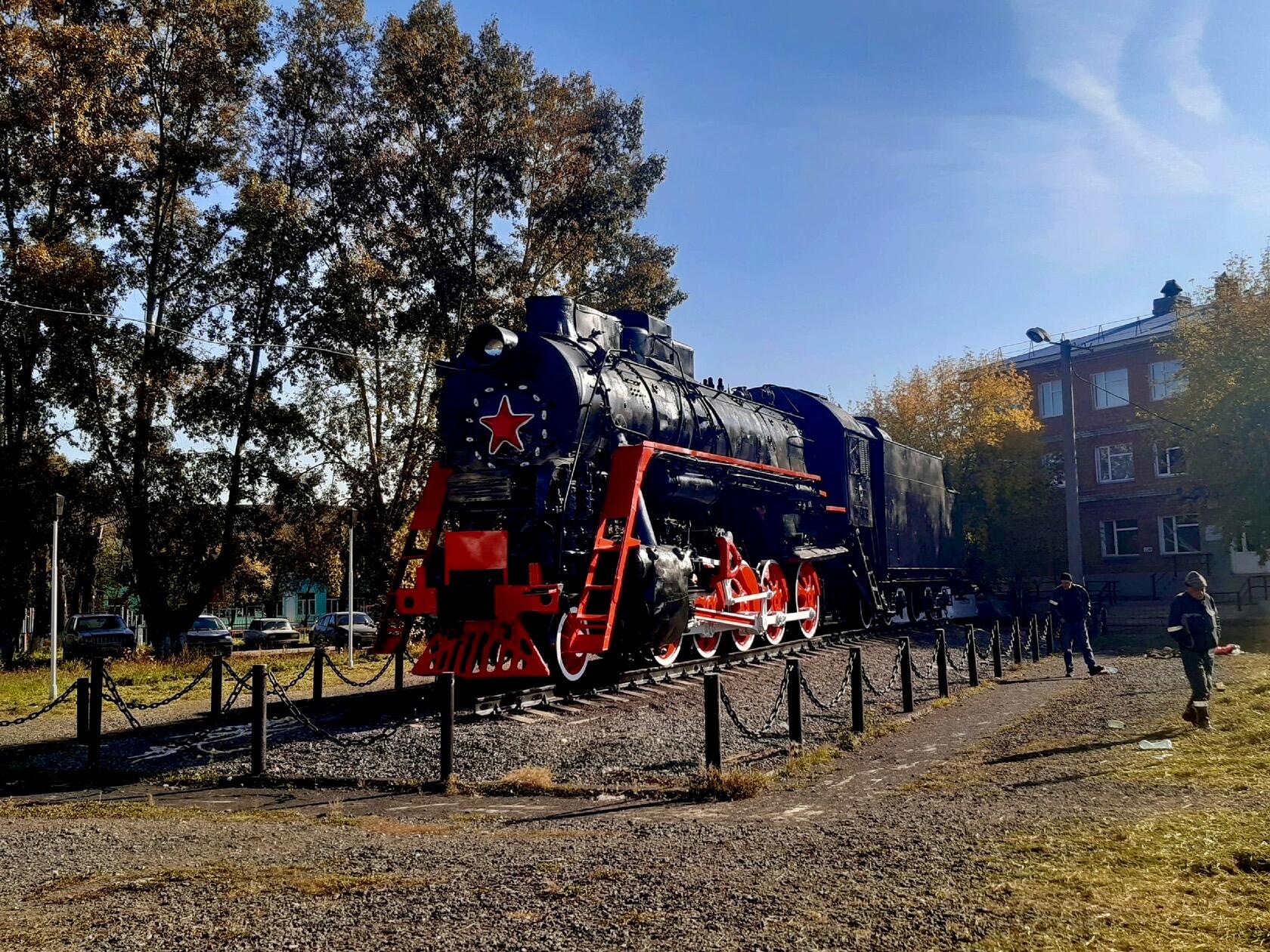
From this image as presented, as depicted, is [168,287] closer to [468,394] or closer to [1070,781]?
[468,394]

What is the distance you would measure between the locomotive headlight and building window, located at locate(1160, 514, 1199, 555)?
35.0 metres

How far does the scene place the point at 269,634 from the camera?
4209 cm

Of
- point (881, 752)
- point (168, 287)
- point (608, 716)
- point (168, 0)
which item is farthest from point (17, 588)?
point (881, 752)

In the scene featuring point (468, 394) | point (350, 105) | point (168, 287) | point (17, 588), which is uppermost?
point (350, 105)

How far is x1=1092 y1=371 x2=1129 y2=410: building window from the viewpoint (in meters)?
42.0

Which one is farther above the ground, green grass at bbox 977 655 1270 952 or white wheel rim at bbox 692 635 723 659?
white wheel rim at bbox 692 635 723 659

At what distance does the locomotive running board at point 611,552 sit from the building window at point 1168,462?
3263 cm

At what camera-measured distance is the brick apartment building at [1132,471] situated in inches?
1548

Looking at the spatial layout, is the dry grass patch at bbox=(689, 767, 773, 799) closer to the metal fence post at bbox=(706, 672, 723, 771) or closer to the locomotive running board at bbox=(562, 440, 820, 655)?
the metal fence post at bbox=(706, 672, 723, 771)

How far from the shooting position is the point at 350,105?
2608 centimetres

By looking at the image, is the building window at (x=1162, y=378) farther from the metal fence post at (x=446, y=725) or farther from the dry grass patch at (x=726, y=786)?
the metal fence post at (x=446, y=725)

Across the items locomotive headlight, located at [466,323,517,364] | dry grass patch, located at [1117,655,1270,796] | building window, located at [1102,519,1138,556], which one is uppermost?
locomotive headlight, located at [466,323,517,364]

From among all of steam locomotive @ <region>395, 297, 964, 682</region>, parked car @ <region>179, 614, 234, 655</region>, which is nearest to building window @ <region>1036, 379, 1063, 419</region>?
steam locomotive @ <region>395, 297, 964, 682</region>

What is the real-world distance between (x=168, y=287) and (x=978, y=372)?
27793 mm
